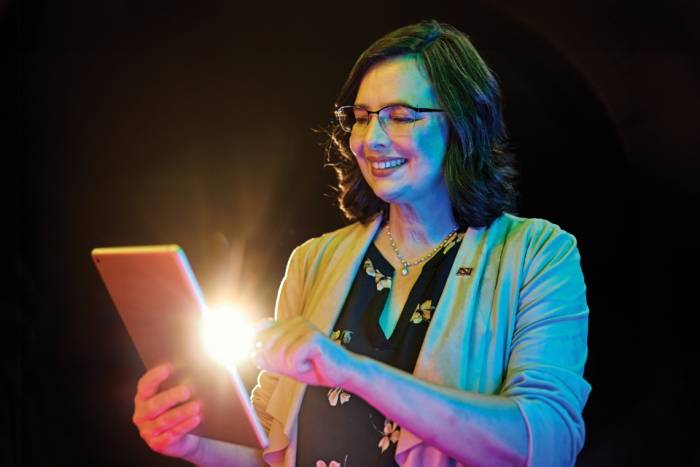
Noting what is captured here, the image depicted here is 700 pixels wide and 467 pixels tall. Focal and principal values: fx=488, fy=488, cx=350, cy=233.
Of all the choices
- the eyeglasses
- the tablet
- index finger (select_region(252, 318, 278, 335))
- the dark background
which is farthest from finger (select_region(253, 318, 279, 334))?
the dark background

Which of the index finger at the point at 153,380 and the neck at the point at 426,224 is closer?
the index finger at the point at 153,380

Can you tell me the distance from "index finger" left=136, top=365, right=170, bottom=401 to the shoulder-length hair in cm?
79

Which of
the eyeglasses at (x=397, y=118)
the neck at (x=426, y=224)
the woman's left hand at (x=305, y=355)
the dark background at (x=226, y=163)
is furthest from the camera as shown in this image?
the dark background at (x=226, y=163)

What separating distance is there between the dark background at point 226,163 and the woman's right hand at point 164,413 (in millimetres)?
876

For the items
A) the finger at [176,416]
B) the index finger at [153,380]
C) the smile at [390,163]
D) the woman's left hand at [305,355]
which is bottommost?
the finger at [176,416]

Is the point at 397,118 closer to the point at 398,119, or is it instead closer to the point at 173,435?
the point at 398,119

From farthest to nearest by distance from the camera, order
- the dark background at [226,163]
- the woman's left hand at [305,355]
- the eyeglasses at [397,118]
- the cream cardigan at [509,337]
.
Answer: the dark background at [226,163] → the eyeglasses at [397,118] → the cream cardigan at [509,337] → the woman's left hand at [305,355]

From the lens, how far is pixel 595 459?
1.77 meters

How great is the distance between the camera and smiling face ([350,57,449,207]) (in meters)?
1.17

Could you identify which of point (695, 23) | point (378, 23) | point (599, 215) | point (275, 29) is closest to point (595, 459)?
point (599, 215)

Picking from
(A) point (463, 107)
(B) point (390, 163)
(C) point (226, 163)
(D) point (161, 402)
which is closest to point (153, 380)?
(D) point (161, 402)

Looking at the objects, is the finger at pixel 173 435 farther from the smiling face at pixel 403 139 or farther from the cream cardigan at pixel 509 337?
the smiling face at pixel 403 139

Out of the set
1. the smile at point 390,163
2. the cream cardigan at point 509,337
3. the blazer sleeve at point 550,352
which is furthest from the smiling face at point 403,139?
the blazer sleeve at point 550,352

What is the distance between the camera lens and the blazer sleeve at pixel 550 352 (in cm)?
89
